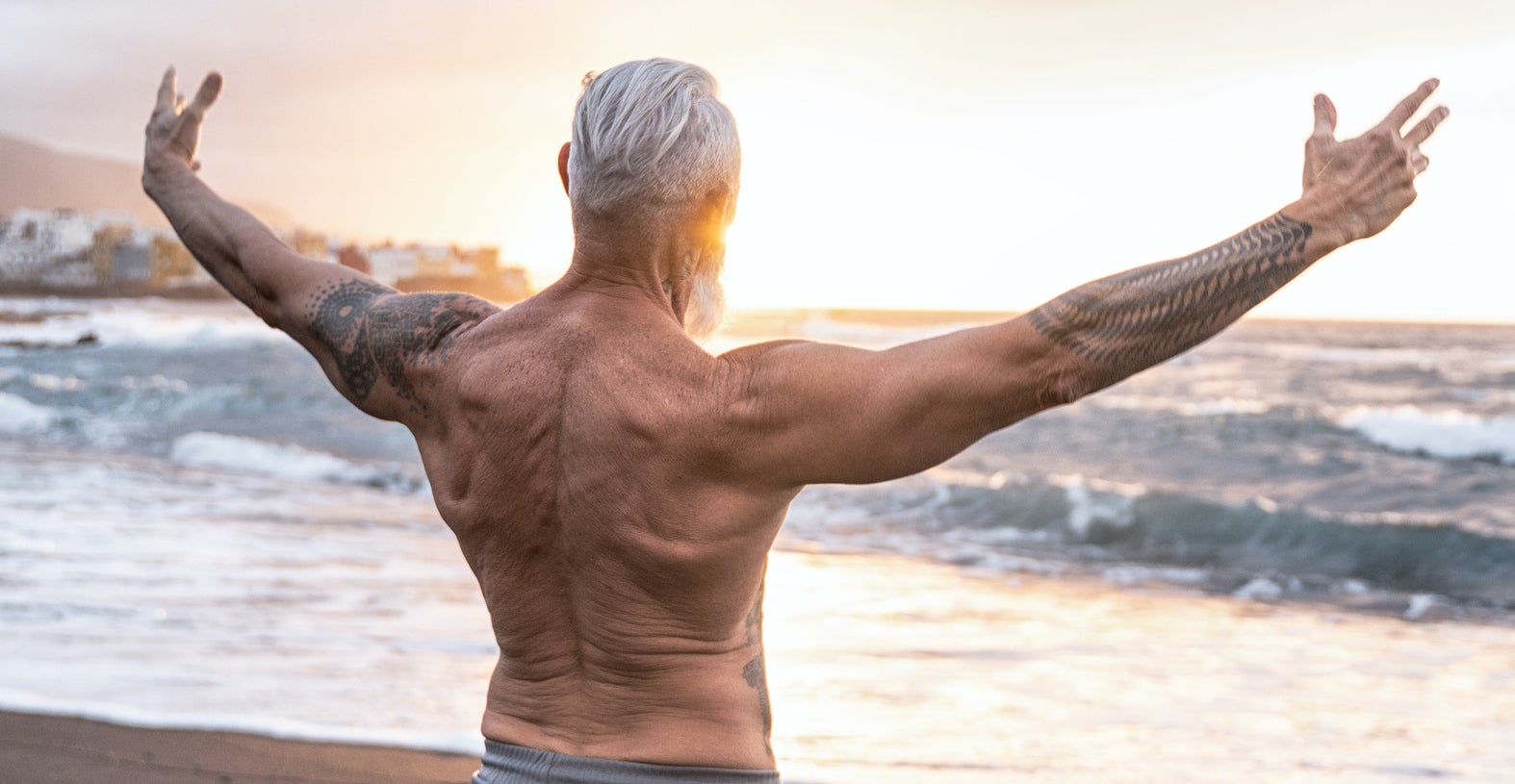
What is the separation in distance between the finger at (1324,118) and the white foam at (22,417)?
53.0 ft

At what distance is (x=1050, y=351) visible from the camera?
1.46 m

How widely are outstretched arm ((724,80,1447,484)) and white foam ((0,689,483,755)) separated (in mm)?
3215

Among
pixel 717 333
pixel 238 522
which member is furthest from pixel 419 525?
pixel 717 333

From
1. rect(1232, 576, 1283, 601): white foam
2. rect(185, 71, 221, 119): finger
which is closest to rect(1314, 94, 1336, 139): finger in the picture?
rect(185, 71, 221, 119): finger

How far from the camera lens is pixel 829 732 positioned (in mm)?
4773

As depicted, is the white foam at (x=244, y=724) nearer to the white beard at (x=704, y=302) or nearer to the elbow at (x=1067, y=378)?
the white beard at (x=704, y=302)

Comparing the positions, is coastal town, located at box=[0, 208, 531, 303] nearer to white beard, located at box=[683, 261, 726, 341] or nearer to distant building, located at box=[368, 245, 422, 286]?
distant building, located at box=[368, 245, 422, 286]

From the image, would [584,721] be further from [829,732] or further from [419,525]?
[419,525]

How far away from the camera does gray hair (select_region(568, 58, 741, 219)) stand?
1588 millimetres

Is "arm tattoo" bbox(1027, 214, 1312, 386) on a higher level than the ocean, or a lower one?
higher

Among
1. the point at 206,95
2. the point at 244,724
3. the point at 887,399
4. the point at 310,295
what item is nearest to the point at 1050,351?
the point at 887,399

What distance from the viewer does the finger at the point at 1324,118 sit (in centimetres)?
154

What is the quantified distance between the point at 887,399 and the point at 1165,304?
0.32 metres

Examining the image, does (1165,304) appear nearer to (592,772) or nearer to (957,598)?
(592,772)
